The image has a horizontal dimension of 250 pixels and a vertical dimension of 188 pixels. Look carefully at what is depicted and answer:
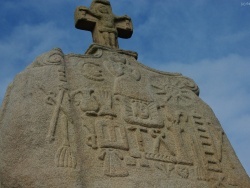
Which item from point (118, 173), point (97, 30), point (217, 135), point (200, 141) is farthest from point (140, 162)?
point (97, 30)

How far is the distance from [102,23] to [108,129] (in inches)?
85.6

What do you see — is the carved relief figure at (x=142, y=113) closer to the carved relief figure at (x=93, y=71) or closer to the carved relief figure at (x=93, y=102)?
the carved relief figure at (x=93, y=102)

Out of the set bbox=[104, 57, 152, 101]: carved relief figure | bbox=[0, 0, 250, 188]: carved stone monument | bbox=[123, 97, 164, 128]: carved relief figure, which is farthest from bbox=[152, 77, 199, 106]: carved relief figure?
bbox=[123, 97, 164, 128]: carved relief figure

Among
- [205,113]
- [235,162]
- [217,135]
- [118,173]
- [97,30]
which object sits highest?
[97,30]

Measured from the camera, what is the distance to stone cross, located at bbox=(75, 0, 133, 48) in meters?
6.24

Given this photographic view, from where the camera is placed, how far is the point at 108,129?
4.75 metres

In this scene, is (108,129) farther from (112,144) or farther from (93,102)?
(93,102)

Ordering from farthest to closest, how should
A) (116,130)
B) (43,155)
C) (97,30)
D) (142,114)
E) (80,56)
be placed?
1. (97,30)
2. (80,56)
3. (142,114)
4. (116,130)
5. (43,155)

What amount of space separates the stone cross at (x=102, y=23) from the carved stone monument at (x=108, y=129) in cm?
6

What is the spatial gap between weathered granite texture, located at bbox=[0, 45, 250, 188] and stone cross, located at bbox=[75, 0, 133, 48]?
1.39 feet

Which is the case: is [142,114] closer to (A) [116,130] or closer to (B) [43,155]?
(A) [116,130]

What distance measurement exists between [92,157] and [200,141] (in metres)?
1.58

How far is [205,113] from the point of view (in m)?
5.79

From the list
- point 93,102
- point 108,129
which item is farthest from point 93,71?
point 108,129
